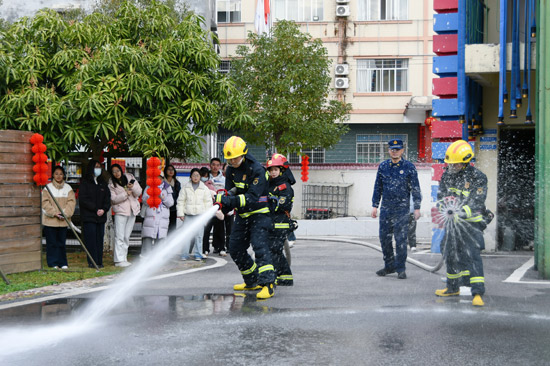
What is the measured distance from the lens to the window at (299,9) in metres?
32.4

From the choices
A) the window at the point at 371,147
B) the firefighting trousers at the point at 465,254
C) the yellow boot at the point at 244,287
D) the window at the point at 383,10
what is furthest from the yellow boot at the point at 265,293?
the window at the point at 383,10

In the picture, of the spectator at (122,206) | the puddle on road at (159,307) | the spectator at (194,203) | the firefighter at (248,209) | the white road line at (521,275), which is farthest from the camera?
the spectator at (194,203)

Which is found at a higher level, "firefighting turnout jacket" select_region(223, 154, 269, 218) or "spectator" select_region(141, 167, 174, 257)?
"firefighting turnout jacket" select_region(223, 154, 269, 218)

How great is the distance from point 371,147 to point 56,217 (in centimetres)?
2322

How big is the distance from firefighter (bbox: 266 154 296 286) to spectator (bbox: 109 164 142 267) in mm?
3648

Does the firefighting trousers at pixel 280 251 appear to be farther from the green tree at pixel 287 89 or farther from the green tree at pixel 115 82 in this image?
the green tree at pixel 287 89

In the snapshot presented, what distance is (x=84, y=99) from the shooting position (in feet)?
37.0

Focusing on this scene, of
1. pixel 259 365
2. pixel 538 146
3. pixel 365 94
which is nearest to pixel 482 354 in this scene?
pixel 259 365

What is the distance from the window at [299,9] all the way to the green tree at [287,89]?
5.64 m

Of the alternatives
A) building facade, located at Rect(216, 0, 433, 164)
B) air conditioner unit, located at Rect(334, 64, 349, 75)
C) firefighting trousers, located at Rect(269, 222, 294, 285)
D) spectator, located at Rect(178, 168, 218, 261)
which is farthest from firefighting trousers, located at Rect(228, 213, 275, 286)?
air conditioner unit, located at Rect(334, 64, 349, 75)

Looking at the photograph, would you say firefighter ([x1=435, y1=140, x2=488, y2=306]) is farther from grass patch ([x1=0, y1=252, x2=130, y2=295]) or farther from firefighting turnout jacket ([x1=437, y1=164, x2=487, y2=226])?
grass patch ([x1=0, y1=252, x2=130, y2=295])

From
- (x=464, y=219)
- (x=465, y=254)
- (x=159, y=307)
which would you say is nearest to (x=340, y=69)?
Result: (x=464, y=219)

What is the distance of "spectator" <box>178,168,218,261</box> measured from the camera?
500 inches

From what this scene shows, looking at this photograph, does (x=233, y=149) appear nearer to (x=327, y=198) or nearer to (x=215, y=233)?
(x=215, y=233)
